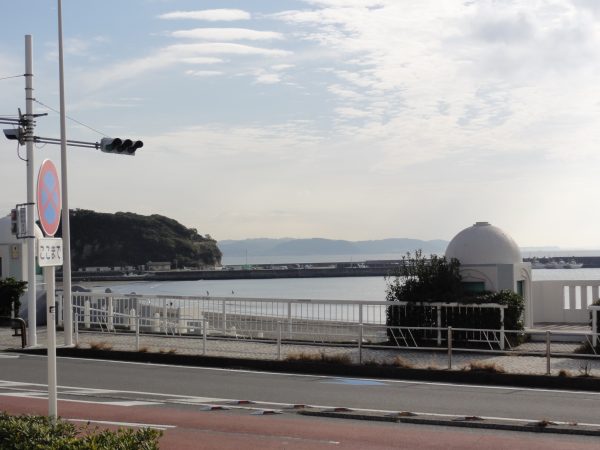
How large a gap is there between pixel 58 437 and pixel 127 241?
157m

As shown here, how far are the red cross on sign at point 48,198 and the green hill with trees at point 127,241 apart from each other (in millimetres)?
142094

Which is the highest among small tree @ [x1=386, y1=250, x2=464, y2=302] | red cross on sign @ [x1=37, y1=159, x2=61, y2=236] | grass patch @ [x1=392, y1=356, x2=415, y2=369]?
red cross on sign @ [x1=37, y1=159, x2=61, y2=236]

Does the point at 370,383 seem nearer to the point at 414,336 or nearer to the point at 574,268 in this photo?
the point at 414,336

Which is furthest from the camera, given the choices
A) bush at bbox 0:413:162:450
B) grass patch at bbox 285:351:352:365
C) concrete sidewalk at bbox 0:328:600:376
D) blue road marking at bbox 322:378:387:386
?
grass patch at bbox 285:351:352:365

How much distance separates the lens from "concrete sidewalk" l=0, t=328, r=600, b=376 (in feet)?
55.9

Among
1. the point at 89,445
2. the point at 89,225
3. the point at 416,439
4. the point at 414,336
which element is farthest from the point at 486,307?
the point at 89,225

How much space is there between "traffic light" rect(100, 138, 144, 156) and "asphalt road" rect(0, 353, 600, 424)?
6502 mm

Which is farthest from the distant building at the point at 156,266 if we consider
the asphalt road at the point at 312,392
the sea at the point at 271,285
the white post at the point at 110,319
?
Answer: the asphalt road at the point at 312,392

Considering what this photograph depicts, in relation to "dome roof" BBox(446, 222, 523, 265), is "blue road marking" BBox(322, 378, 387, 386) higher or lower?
lower

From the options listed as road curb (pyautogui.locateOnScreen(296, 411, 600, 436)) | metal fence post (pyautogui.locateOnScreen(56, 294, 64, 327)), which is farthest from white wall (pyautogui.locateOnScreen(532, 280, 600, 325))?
road curb (pyautogui.locateOnScreen(296, 411, 600, 436))

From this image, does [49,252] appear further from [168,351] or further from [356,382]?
[168,351]

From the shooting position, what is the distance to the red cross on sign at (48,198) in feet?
26.3

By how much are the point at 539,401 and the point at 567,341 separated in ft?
26.0

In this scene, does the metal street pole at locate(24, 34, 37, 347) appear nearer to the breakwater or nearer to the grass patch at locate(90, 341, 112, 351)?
the grass patch at locate(90, 341, 112, 351)
